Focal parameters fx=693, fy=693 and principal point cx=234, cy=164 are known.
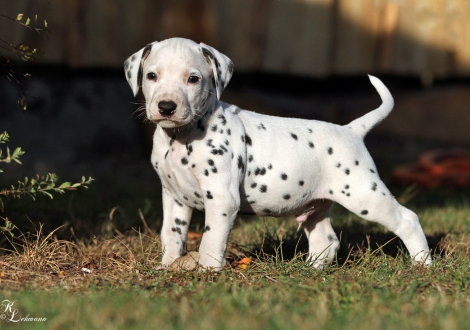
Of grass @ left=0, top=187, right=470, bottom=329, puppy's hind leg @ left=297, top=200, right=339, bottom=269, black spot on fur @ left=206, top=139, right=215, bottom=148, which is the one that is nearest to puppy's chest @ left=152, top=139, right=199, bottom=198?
black spot on fur @ left=206, top=139, right=215, bottom=148

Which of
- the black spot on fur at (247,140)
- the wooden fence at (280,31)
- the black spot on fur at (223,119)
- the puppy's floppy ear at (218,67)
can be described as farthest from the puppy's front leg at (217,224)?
the wooden fence at (280,31)

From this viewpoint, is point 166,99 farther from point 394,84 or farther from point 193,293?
point 394,84

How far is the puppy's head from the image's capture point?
16.5ft

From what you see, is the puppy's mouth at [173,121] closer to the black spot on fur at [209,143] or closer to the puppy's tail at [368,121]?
the black spot on fur at [209,143]

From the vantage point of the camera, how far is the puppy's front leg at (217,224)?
206 inches

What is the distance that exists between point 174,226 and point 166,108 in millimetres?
1209

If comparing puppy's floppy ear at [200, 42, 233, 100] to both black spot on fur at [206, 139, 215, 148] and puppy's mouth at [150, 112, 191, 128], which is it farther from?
puppy's mouth at [150, 112, 191, 128]

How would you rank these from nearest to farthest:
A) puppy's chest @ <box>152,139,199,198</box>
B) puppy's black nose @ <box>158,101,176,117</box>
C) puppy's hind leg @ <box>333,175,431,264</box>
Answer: puppy's black nose @ <box>158,101,176,117</box>, puppy's chest @ <box>152,139,199,198</box>, puppy's hind leg @ <box>333,175,431,264</box>

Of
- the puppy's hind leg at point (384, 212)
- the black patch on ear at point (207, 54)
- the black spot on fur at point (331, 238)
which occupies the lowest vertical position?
the black spot on fur at point (331, 238)

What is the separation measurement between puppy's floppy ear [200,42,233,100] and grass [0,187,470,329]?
4.40 feet

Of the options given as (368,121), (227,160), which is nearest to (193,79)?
(227,160)

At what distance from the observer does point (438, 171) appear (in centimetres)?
1073

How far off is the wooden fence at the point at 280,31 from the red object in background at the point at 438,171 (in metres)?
1.91

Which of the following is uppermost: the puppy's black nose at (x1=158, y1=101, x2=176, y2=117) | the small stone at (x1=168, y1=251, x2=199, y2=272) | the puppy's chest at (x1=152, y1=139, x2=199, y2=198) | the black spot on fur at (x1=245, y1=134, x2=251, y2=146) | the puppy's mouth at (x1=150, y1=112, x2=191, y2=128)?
the puppy's black nose at (x1=158, y1=101, x2=176, y2=117)
